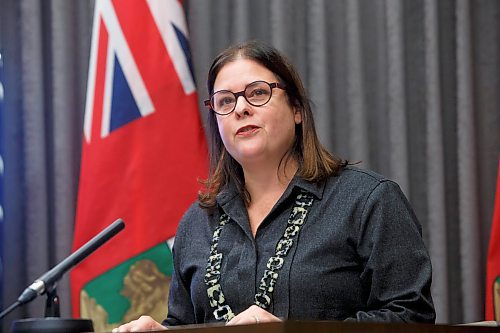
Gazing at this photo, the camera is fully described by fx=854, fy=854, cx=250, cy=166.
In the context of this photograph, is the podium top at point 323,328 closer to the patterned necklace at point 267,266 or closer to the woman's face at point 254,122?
the patterned necklace at point 267,266

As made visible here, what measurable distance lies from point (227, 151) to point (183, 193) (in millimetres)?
885

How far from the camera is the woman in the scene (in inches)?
68.0

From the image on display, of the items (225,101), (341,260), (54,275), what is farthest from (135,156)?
(341,260)

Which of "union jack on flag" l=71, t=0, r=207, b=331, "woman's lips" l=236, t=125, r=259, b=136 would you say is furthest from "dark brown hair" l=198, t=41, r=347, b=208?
"union jack on flag" l=71, t=0, r=207, b=331

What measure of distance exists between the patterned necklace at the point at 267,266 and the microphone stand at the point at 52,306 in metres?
0.49

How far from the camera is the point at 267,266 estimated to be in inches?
70.7

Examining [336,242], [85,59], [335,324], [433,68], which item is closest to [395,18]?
[433,68]

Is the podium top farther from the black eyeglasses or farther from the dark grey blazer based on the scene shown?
the black eyeglasses

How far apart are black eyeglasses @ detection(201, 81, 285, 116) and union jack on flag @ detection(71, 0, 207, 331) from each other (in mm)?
1022

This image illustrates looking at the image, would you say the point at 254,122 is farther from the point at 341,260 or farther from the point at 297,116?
the point at 341,260

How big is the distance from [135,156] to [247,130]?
1.15m

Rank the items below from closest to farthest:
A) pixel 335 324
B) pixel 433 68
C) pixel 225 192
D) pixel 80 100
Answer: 1. pixel 335 324
2. pixel 225 192
3. pixel 433 68
4. pixel 80 100

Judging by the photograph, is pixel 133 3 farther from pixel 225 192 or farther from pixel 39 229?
pixel 225 192

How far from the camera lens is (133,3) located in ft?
10.1
